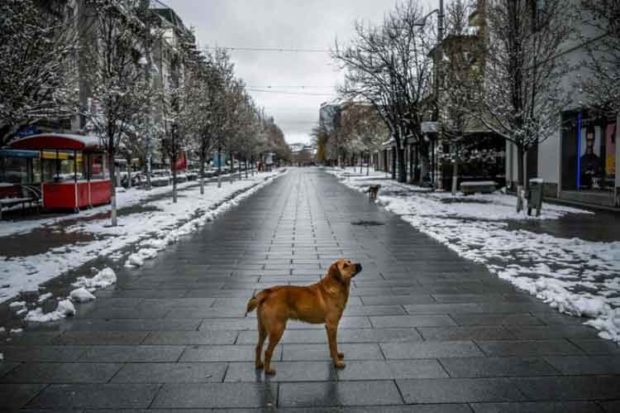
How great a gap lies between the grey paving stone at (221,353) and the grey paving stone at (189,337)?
17 cm

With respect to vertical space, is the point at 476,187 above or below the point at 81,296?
above

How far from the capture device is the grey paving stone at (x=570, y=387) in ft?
13.4

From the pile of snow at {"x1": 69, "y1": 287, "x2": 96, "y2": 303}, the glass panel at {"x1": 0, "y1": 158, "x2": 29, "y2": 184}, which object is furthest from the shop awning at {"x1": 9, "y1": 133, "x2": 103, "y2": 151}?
the pile of snow at {"x1": 69, "y1": 287, "x2": 96, "y2": 303}

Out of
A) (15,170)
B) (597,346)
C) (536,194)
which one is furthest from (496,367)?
(15,170)

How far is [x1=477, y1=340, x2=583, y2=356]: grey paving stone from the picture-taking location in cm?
500

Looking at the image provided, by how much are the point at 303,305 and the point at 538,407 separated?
1.77m

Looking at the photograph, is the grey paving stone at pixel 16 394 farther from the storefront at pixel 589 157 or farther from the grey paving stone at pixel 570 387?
the storefront at pixel 589 157

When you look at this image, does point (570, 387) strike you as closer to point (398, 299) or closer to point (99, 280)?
point (398, 299)

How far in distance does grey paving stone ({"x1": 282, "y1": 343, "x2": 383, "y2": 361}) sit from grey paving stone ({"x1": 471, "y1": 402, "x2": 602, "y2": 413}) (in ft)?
3.83

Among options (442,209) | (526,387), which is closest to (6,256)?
(526,387)

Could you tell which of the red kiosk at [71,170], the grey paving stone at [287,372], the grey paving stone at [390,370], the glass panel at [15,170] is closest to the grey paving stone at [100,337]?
the grey paving stone at [287,372]

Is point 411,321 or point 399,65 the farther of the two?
point 399,65

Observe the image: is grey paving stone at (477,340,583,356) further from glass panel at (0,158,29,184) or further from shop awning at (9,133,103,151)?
glass panel at (0,158,29,184)

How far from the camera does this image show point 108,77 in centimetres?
1559
